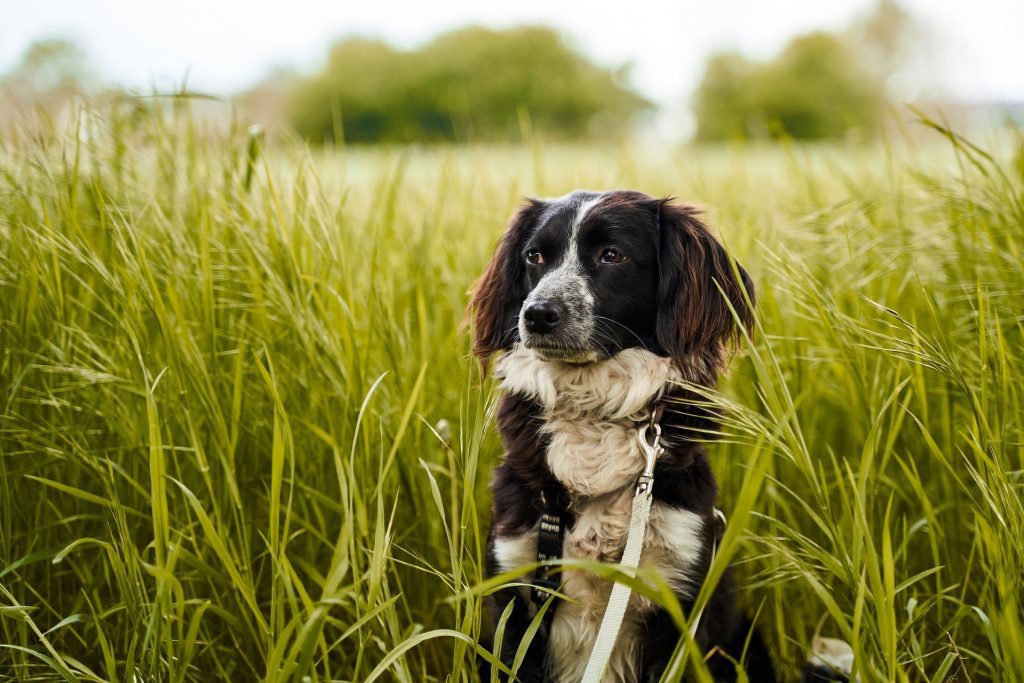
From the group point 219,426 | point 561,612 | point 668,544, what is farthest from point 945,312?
point 219,426

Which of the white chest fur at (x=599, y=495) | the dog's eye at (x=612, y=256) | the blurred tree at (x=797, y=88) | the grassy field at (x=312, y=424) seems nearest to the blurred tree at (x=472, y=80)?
the blurred tree at (x=797, y=88)

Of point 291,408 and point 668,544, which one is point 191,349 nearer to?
point 291,408

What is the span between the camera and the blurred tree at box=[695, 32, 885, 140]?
52.0 metres

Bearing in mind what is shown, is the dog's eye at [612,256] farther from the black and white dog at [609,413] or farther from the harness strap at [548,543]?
the harness strap at [548,543]

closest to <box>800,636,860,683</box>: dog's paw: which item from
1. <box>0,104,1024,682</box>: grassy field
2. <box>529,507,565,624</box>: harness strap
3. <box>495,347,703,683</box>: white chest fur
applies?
<box>0,104,1024,682</box>: grassy field

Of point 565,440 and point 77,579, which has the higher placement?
point 565,440

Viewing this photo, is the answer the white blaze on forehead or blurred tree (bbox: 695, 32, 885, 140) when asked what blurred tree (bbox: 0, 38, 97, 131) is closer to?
the white blaze on forehead

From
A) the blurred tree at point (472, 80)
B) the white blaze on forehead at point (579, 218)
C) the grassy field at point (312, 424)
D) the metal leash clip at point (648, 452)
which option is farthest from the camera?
the blurred tree at point (472, 80)

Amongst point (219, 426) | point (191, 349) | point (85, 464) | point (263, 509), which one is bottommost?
point (263, 509)

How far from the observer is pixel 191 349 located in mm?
1871

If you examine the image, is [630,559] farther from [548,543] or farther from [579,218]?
[579,218]

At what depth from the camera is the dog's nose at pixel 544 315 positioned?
1.83m

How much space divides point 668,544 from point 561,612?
0.31 metres

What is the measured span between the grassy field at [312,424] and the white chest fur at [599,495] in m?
0.22
